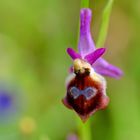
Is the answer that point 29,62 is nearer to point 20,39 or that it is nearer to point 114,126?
point 20,39

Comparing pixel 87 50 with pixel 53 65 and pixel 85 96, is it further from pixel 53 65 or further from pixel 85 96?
pixel 53 65

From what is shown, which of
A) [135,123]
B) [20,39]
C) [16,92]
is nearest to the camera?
[135,123]

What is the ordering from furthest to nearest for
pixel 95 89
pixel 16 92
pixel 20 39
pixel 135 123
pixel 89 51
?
1. pixel 20 39
2. pixel 16 92
3. pixel 135 123
4. pixel 89 51
5. pixel 95 89

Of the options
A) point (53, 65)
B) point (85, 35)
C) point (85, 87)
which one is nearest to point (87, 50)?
point (85, 35)

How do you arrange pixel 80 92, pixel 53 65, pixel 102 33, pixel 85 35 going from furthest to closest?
pixel 53 65 < pixel 102 33 < pixel 85 35 < pixel 80 92

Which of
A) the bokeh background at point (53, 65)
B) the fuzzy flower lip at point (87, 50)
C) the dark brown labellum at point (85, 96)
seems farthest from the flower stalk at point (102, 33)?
the bokeh background at point (53, 65)

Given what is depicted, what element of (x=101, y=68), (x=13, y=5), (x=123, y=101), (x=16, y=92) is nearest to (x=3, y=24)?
(x=13, y=5)

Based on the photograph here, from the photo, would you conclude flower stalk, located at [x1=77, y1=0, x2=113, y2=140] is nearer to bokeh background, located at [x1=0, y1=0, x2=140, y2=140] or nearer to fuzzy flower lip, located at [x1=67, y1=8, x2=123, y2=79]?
fuzzy flower lip, located at [x1=67, y1=8, x2=123, y2=79]

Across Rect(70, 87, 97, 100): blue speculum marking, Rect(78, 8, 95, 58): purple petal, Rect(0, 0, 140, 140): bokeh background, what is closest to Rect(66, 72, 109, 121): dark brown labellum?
Rect(70, 87, 97, 100): blue speculum marking
